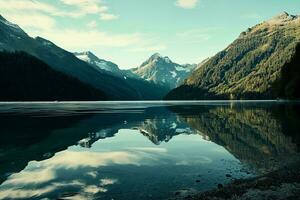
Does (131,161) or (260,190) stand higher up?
(260,190)

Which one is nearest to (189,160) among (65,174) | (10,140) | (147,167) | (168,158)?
(168,158)

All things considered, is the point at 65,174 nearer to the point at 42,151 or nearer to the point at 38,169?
the point at 38,169

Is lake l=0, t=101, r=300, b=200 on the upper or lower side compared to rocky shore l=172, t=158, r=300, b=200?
lower

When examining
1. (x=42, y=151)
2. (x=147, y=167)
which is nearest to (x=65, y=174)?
(x=147, y=167)

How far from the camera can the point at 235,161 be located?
4362cm

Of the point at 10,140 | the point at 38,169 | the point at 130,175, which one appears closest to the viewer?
the point at 130,175

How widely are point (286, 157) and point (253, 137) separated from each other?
21.3 m

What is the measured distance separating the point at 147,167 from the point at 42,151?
1827 centimetres

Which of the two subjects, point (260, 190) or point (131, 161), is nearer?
A: point (260, 190)

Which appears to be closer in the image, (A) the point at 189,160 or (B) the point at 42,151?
(A) the point at 189,160

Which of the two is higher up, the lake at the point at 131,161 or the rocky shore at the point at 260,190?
the rocky shore at the point at 260,190

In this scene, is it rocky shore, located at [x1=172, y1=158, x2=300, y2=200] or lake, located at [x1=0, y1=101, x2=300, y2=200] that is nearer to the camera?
rocky shore, located at [x1=172, y1=158, x2=300, y2=200]

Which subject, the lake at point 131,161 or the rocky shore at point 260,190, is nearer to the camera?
the rocky shore at point 260,190

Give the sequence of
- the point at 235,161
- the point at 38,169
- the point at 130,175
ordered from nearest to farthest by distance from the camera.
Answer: the point at 130,175, the point at 38,169, the point at 235,161
